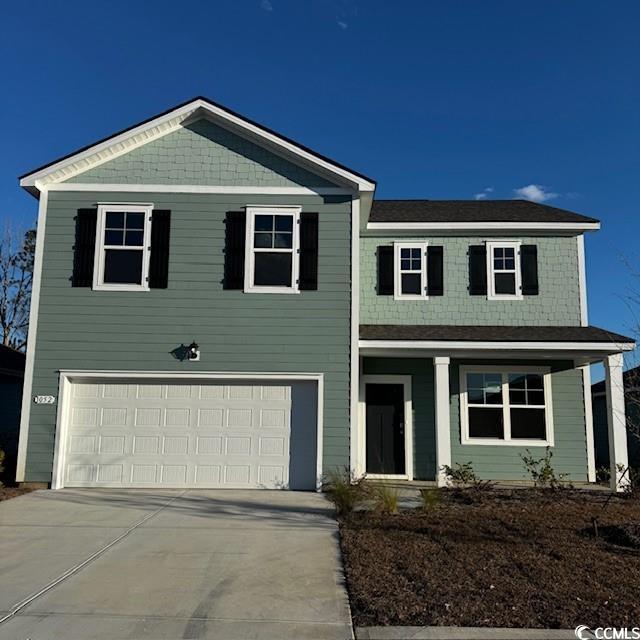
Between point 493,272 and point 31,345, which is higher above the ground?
point 493,272

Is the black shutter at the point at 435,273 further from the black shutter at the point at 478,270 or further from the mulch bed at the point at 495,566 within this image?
the mulch bed at the point at 495,566

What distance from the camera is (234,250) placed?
11.4 metres

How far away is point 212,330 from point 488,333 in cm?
547

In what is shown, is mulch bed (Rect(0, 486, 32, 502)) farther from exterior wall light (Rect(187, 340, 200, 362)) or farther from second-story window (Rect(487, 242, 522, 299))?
second-story window (Rect(487, 242, 522, 299))

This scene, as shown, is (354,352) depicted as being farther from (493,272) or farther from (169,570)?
(169,570)

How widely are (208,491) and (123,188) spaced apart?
6.00 metres

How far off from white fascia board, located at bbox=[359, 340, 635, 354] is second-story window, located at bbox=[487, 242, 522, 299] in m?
1.93

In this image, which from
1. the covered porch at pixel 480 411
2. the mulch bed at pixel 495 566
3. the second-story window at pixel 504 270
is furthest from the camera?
the second-story window at pixel 504 270

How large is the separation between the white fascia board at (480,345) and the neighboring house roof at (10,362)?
10.9 meters

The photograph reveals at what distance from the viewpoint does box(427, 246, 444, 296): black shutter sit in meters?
13.2

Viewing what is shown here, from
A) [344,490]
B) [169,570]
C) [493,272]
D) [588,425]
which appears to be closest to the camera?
[169,570]

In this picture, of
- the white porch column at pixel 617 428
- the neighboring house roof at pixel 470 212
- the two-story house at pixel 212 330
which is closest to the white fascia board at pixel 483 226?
the neighboring house roof at pixel 470 212

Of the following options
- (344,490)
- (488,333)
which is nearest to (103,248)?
(344,490)

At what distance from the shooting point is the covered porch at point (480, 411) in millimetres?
12578
